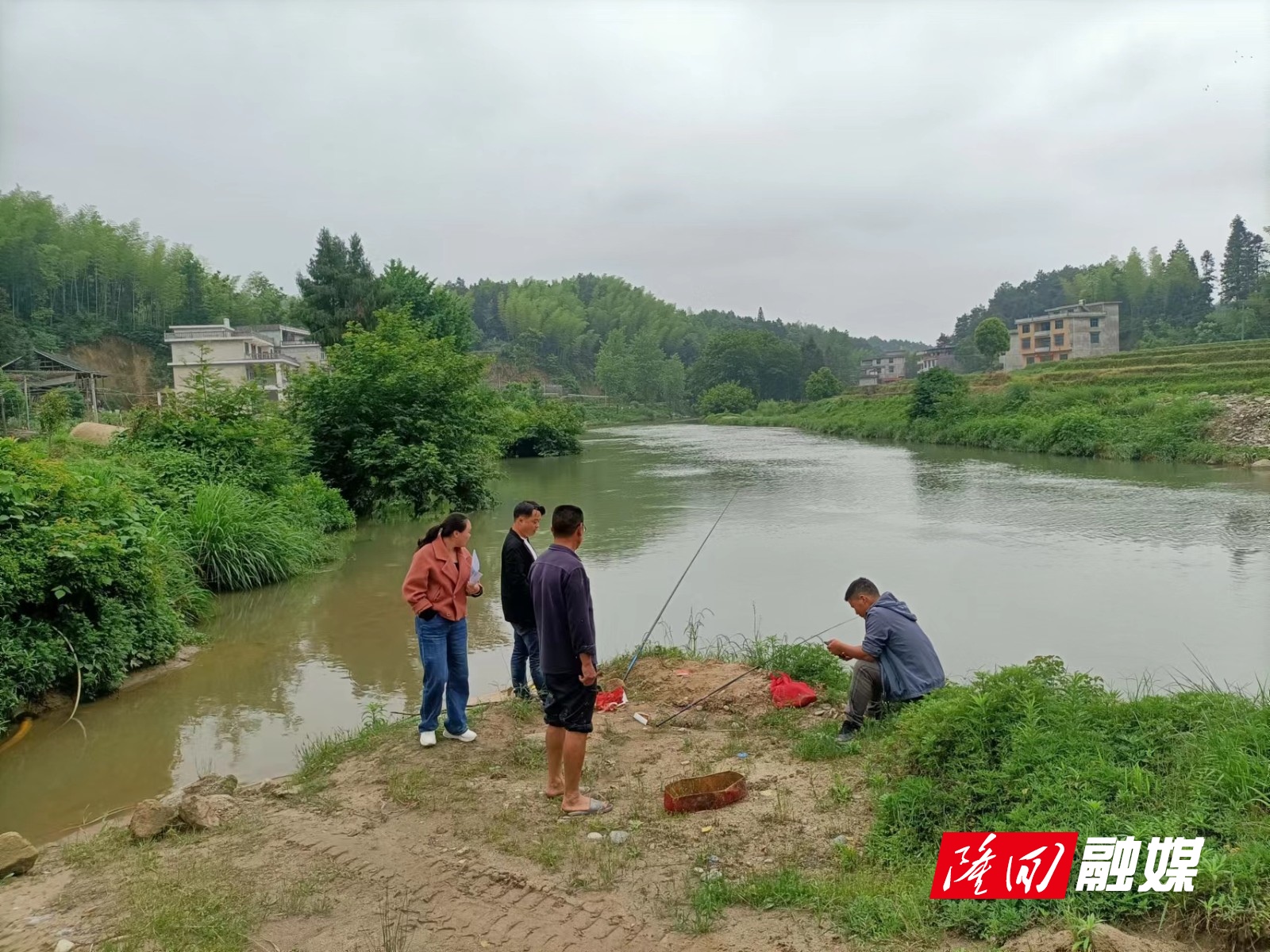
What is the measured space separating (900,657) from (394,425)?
14.0 meters

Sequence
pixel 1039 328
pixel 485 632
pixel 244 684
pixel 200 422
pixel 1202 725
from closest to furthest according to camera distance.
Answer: pixel 1202 725, pixel 244 684, pixel 485 632, pixel 200 422, pixel 1039 328

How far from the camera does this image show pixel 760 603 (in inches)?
401

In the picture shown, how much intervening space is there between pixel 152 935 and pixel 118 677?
4708 mm

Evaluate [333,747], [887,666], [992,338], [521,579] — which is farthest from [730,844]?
[992,338]

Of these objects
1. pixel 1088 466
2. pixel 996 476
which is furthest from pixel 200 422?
Result: pixel 1088 466

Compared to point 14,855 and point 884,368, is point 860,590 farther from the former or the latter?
point 884,368

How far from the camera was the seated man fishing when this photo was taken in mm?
5160

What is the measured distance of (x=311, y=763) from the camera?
5367mm

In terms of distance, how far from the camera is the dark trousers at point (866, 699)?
205 inches

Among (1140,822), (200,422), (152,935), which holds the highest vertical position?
(200,422)

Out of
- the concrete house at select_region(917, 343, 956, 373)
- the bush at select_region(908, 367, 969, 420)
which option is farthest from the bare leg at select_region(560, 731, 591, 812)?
the concrete house at select_region(917, 343, 956, 373)

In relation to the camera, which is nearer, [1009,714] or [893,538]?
[1009,714]

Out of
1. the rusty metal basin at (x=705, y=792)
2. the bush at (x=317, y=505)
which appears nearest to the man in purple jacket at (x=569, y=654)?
the rusty metal basin at (x=705, y=792)

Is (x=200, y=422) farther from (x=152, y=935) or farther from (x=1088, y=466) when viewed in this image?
(x=1088, y=466)
